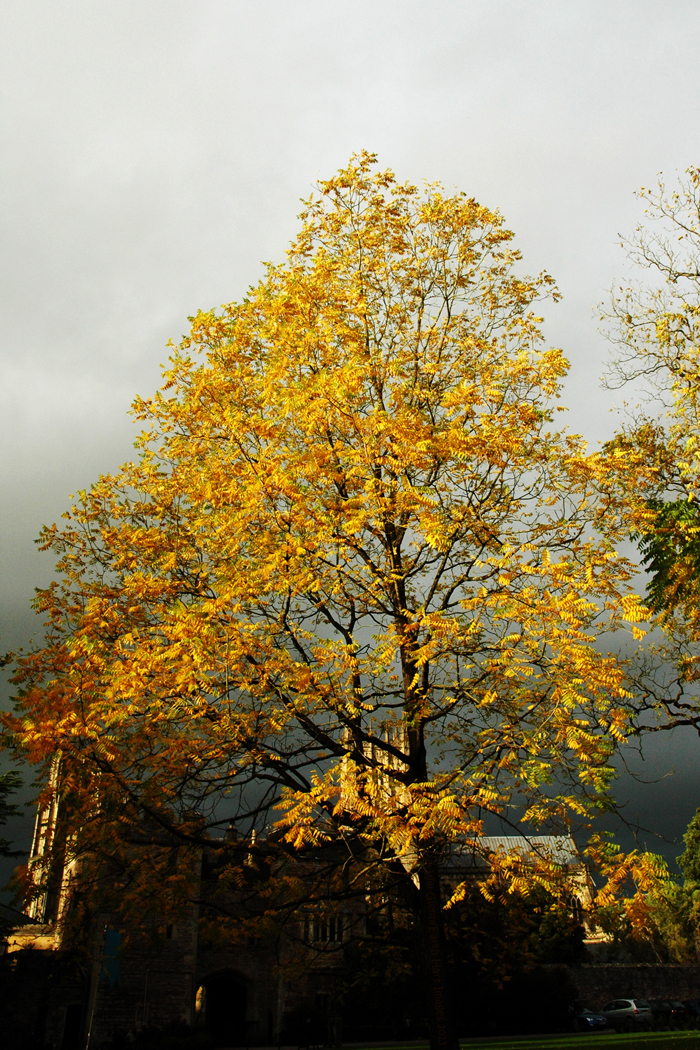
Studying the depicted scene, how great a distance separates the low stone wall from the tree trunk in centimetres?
4158

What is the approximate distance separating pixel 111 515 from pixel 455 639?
569 cm

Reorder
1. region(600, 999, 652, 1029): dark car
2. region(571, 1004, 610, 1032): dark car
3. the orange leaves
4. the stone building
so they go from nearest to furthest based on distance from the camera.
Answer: the orange leaves
the stone building
region(571, 1004, 610, 1032): dark car
region(600, 999, 652, 1029): dark car

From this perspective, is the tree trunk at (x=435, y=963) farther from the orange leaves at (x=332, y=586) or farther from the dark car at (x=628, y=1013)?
the dark car at (x=628, y=1013)

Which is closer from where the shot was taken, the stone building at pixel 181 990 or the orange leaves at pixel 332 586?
the orange leaves at pixel 332 586

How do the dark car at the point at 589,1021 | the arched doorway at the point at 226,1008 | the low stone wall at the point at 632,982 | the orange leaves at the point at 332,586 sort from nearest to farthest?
the orange leaves at the point at 332,586 < the arched doorway at the point at 226,1008 < the dark car at the point at 589,1021 < the low stone wall at the point at 632,982

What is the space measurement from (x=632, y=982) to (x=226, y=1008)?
27.3 meters

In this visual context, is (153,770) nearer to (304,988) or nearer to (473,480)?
(473,480)

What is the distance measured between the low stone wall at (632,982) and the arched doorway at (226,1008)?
20368 millimetres

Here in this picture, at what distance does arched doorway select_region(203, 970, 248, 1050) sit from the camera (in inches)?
1387

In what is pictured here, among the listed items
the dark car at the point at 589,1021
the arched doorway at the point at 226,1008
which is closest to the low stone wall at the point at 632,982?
the dark car at the point at 589,1021

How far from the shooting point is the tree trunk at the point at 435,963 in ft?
28.1

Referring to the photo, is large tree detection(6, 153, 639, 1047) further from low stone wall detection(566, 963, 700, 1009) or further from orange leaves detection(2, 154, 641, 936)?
low stone wall detection(566, 963, 700, 1009)

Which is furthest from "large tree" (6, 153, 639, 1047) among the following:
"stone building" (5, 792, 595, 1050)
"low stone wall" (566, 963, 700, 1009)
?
"low stone wall" (566, 963, 700, 1009)

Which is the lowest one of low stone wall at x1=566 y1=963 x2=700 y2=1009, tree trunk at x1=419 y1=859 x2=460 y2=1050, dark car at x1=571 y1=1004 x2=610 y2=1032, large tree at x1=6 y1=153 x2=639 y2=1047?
dark car at x1=571 y1=1004 x2=610 y2=1032
